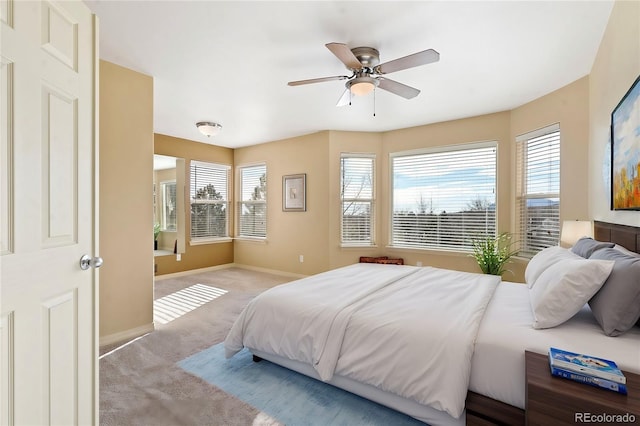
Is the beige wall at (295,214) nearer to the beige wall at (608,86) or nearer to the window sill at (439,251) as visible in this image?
the window sill at (439,251)

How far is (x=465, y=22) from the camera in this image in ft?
7.20

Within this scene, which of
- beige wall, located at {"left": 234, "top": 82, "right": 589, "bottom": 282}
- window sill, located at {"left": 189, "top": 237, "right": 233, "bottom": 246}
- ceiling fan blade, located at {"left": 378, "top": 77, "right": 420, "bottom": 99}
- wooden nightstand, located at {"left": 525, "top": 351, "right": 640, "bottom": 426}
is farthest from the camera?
window sill, located at {"left": 189, "top": 237, "right": 233, "bottom": 246}

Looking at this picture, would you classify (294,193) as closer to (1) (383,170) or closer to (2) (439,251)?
(1) (383,170)

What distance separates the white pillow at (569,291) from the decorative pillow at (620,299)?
0.04 metres

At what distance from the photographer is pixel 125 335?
114 inches

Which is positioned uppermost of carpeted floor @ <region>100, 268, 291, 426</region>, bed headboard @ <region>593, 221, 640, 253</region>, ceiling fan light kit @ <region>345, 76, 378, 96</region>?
ceiling fan light kit @ <region>345, 76, 378, 96</region>

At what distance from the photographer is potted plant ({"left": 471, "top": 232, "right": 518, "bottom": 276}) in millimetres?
3865

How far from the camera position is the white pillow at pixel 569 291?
1521mm

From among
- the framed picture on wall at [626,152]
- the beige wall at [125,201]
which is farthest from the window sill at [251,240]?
the framed picture on wall at [626,152]

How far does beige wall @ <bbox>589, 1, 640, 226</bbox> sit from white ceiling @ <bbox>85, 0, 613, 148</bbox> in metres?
0.15
